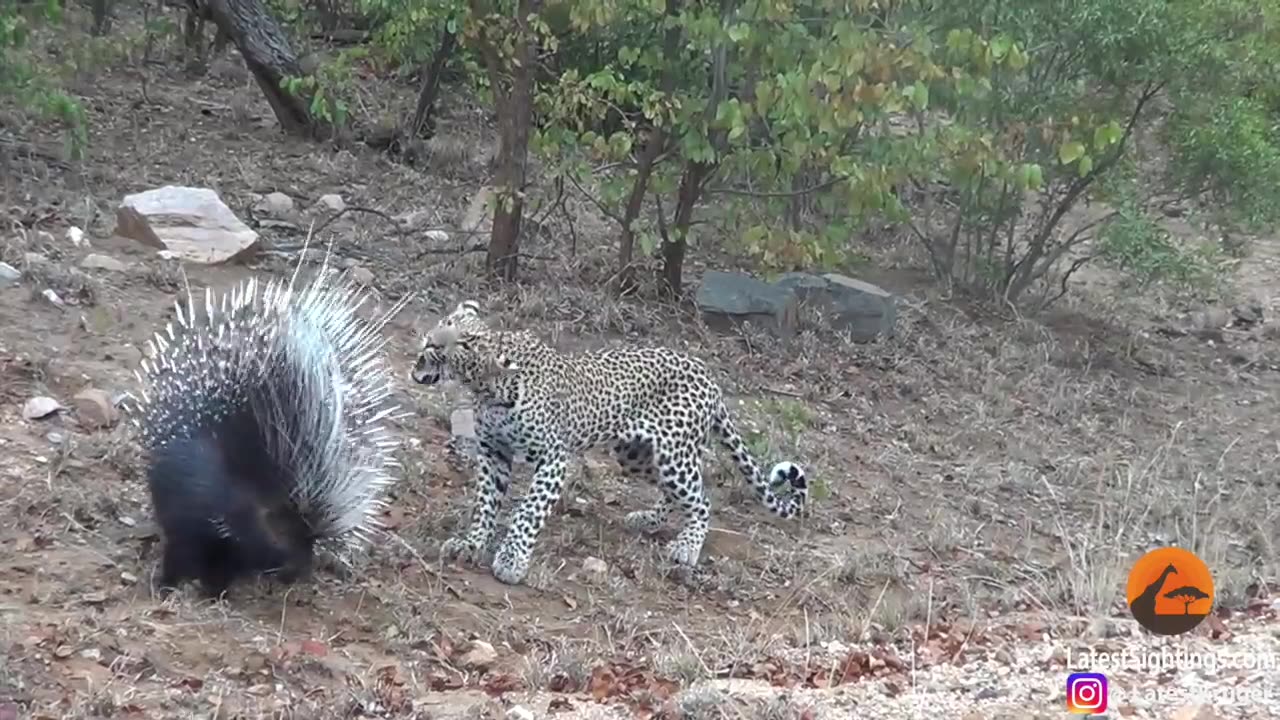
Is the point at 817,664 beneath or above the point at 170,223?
beneath

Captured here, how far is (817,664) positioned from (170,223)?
578cm

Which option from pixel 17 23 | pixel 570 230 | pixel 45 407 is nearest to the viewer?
pixel 45 407

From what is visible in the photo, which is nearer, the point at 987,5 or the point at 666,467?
the point at 666,467

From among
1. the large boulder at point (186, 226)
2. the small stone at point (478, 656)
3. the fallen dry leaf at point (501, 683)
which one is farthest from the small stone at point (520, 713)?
the large boulder at point (186, 226)

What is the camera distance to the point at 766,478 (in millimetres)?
8367

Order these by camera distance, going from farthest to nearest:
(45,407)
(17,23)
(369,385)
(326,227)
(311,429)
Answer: (326,227)
(17,23)
(45,407)
(369,385)
(311,429)

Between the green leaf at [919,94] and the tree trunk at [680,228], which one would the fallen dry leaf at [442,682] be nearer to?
the green leaf at [919,94]

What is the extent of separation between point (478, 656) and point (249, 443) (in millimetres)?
1204

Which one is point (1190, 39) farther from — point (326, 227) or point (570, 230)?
point (326, 227)

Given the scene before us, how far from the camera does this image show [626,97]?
34.2ft

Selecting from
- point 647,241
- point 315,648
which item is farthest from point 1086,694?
point 647,241

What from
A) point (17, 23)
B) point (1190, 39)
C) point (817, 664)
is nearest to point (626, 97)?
point (17, 23)

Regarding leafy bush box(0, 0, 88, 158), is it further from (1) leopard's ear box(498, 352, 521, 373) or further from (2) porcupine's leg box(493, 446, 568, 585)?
(2) porcupine's leg box(493, 446, 568, 585)

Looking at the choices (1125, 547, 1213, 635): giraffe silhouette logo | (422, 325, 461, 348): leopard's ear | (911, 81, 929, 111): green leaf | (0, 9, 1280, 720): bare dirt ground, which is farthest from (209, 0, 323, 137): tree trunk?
(1125, 547, 1213, 635): giraffe silhouette logo
